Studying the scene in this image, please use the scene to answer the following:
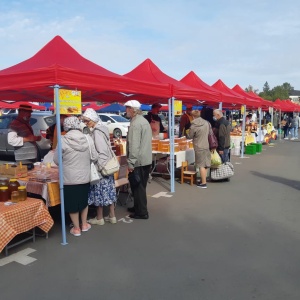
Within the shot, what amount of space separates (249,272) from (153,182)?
15.3ft

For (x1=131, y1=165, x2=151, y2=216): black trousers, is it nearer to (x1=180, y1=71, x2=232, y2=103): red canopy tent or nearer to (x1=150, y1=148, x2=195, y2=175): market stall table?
(x1=150, y1=148, x2=195, y2=175): market stall table

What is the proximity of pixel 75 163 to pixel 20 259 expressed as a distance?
1.29m

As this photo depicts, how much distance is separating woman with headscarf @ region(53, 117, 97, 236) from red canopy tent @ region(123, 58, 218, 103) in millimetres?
3316

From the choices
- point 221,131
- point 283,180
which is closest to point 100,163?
point 221,131

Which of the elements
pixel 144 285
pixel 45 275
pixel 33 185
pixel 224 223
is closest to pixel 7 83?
pixel 33 185

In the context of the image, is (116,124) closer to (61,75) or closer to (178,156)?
(178,156)

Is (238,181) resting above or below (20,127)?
below

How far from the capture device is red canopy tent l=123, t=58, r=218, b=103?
7254mm

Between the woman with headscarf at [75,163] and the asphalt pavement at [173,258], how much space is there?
550 mm

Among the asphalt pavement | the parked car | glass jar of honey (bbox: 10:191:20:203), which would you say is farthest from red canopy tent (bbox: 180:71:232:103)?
glass jar of honey (bbox: 10:191:20:203)

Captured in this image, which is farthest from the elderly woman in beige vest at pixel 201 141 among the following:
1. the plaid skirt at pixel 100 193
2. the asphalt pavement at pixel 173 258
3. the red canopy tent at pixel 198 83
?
the plaid skirt at pixel 100 193

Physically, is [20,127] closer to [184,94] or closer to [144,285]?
[184,94]

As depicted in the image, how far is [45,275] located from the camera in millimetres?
3385

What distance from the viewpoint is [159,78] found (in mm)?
7906
